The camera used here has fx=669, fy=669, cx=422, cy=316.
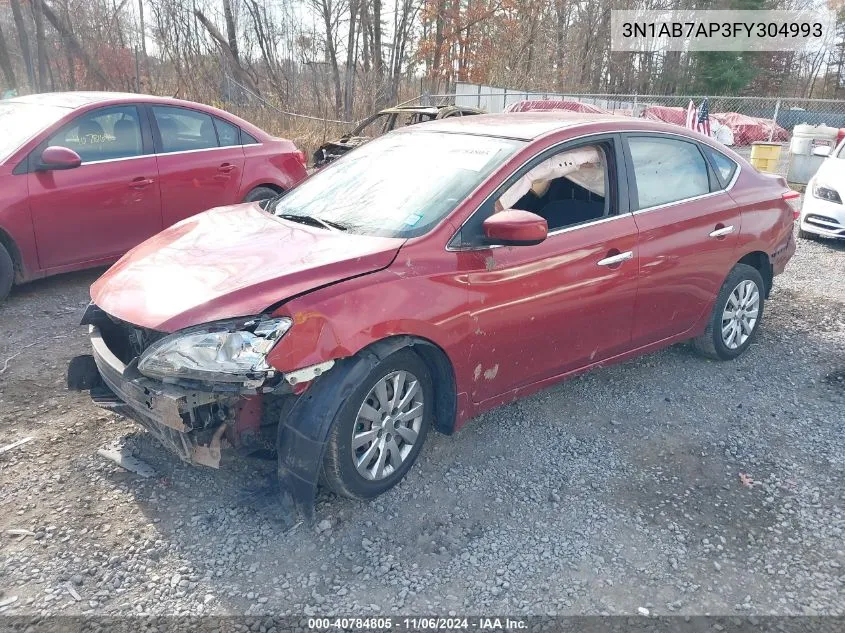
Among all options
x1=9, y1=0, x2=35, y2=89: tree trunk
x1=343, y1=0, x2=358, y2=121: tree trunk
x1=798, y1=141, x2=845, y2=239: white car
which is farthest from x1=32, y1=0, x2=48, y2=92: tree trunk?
x1=798, y1=141, x2=845, y2=239: white car

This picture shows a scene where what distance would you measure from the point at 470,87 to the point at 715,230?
73.1 ft

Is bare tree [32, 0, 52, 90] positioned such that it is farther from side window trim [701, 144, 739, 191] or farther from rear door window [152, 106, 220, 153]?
side window trim [701, 144, 739, 191]

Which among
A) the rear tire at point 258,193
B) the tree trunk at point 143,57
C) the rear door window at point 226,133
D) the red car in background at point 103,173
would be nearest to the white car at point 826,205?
the rear tire at point 258,193

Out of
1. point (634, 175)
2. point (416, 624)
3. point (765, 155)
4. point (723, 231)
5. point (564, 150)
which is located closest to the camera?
point (416, 624)

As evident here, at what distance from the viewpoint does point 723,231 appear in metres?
4.43

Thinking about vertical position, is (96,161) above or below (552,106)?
below

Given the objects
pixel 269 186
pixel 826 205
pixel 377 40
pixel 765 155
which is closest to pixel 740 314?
pixel 269 186

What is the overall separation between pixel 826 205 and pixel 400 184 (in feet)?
23.4

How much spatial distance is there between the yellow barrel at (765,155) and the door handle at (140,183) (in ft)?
37.1

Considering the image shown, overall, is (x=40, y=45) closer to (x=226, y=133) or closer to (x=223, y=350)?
(x=226, y=133)

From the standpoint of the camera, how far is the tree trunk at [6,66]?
17562 millimetres

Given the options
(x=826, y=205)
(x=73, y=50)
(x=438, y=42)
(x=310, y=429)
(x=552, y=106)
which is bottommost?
(x=310, y=429)

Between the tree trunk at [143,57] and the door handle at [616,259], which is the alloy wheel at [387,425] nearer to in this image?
the door handle at [616,259]

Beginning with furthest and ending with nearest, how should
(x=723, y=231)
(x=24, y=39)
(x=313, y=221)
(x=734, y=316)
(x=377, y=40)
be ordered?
1. (x=377, y=40)
2. (x=24, y=39)
3. (x=734, y=316)
4. (x=723, y=231)
5. (x=313, y=221)
